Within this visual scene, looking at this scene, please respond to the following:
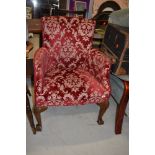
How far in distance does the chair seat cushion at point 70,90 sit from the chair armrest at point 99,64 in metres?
0.06

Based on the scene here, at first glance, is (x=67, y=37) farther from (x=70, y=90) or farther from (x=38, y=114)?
(x=38, y=114)

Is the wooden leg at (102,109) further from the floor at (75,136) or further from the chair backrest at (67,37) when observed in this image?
the chair backrest at (67,37)

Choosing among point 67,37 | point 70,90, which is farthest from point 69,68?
point 70,90

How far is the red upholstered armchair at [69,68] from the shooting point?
5.74 ft

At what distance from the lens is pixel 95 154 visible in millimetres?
1700

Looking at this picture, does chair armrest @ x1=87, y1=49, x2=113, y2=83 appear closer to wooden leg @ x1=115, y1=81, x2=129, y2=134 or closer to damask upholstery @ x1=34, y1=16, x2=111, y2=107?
damask upholstery @ x1=34, y1=16, x2=111, y2=107

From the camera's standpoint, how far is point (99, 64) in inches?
75.7

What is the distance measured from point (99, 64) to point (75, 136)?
640 mm

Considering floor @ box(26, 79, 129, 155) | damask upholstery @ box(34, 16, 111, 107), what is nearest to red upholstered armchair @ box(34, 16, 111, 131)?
damask upholstery @ box(34, 16, 111, 107)

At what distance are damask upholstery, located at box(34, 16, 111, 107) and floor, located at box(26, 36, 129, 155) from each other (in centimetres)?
29

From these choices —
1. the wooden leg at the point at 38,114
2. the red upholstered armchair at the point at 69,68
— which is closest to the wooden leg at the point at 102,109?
the red upholstered armchair at the point at 69,68
